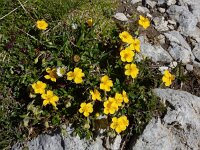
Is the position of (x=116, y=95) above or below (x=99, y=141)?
above

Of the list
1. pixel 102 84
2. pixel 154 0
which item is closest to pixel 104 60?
pixel 102 84

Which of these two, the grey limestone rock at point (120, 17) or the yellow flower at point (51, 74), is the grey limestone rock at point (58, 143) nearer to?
the yellow flower at point (51, 74)

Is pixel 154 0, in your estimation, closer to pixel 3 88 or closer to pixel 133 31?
pixel 133 31

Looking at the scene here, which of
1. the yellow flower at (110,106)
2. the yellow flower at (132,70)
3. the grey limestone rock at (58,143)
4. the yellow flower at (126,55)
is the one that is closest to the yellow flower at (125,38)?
the yellow flower at (126,55)

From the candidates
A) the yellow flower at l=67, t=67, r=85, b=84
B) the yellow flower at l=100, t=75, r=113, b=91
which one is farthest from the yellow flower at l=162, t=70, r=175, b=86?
the yellow flower at l=67, t=67, r=85, b=84

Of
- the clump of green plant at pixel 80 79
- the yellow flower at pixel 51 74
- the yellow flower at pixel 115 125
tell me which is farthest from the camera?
the yellow flower at pixel 51 74

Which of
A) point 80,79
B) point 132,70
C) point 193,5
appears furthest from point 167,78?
point 193,5

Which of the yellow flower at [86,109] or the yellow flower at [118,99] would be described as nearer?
the yellow flower at [86,109]
